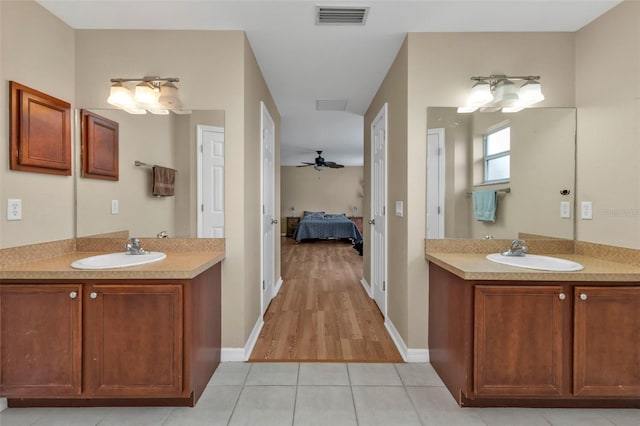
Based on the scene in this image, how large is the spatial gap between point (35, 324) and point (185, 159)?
49.8 inches

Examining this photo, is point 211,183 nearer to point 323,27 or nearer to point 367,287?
point 323,27

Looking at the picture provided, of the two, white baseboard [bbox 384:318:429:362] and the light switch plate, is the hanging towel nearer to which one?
the light switch plate

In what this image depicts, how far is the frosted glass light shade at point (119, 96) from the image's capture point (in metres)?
2.09

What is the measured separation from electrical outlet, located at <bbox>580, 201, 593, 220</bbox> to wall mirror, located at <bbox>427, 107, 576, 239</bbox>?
0.33 ft

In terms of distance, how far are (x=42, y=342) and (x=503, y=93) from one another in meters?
3.14

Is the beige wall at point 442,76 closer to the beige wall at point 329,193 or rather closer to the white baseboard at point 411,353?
the white baseboard at point 411,353

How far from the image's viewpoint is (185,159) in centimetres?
222

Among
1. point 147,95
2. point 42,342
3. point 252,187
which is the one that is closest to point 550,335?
point 252,187

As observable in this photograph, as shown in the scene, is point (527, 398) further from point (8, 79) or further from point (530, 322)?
point (8, 79)

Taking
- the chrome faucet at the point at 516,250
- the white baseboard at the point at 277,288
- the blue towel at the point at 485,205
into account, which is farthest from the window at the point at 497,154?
the white baseboard at the point at 277,288

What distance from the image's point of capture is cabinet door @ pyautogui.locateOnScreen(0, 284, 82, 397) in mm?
1590

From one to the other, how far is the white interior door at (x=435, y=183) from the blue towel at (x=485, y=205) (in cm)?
24

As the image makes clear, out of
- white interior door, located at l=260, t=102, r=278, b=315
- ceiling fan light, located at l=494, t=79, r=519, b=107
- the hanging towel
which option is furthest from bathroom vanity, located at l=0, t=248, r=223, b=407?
ceiling fan light, located at l=494, t=79, r=519, b=107

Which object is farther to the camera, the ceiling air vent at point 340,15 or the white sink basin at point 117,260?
the ceiling air vent at point 340,15
